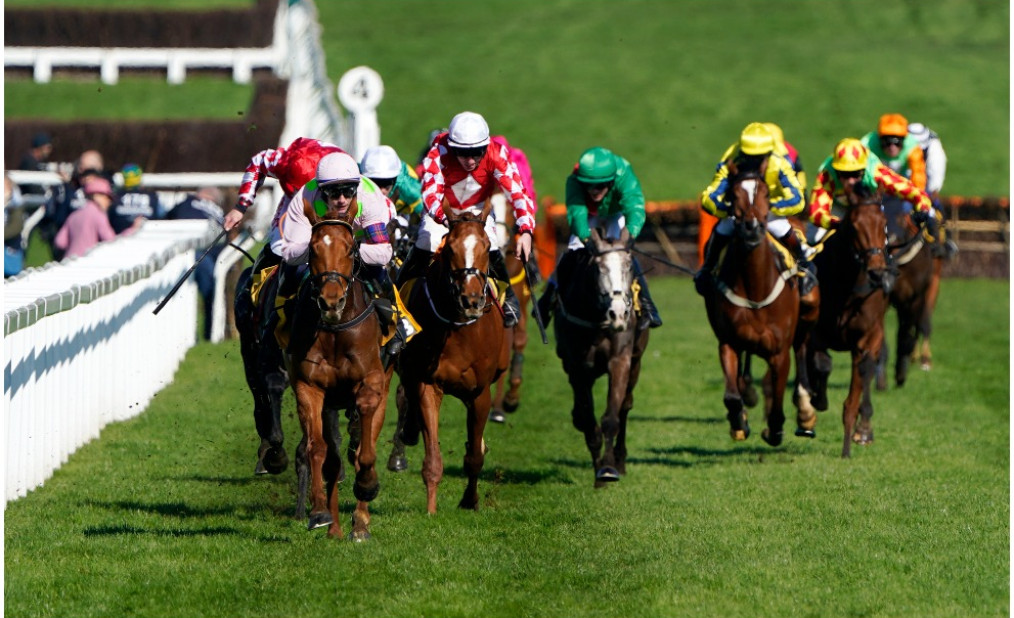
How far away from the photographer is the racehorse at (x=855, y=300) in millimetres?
12180

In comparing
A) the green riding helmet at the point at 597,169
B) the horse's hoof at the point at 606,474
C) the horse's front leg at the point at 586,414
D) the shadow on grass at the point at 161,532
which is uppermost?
the green riding helmet at the point at 597,169

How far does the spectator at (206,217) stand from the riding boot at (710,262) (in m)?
6.48

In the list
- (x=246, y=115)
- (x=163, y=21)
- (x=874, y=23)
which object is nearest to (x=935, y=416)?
(x=246, y=115)

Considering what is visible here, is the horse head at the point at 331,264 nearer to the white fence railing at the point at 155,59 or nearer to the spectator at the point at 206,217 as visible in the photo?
the spectator at the point at 206,217

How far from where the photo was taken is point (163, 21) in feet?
97.7

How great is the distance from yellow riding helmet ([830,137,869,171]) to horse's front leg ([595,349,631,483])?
2352mm

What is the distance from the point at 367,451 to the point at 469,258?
110cm

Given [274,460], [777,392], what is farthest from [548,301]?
[274,460]

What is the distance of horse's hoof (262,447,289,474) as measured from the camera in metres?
10.1

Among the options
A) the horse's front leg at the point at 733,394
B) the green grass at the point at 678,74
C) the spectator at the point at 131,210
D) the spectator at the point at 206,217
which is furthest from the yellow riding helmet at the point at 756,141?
the green grass at the point at 678,74

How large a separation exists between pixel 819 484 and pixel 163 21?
2140 cm

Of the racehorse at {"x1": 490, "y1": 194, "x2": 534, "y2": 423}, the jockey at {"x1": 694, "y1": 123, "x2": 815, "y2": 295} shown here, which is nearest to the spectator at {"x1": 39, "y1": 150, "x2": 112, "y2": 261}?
the racehorse at {"x1": 490, "y1": 194, "x2": 534, "y2": 423}

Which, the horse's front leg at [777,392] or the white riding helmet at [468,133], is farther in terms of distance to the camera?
the horse's front leg at [777,392]

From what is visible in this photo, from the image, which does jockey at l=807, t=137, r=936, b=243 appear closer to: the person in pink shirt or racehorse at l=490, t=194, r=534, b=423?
racehorse at l=490, t=194, r=534, b=423
